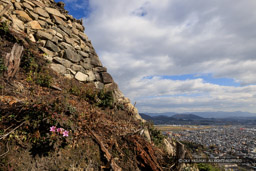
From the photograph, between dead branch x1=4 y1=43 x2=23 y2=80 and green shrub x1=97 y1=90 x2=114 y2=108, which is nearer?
dead branch x1=4 y1=43 x2=23 y2=80

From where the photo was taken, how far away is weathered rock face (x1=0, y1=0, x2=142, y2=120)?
913cm

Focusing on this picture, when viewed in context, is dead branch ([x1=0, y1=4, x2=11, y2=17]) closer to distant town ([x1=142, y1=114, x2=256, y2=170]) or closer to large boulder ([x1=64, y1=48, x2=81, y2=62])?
large boulder ([x1=64, y1=48, x2=81, y2=62])

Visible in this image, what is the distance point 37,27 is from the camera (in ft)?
31.8

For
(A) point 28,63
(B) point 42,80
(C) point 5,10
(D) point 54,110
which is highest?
(C) point 5,10

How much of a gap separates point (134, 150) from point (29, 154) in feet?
10.3

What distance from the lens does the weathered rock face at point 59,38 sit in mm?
9127

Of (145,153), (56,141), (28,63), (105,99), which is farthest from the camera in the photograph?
(105,99)

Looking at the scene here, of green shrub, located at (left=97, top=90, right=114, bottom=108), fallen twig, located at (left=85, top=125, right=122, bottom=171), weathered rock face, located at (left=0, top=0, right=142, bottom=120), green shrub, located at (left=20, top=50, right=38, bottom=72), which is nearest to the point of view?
fallen twig, located at (left=85, top=125, right=122, bottom=171)

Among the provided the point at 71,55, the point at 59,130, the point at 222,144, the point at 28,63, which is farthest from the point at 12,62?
the point at 222,144

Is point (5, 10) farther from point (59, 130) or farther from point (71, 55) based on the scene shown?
point (59, 130)

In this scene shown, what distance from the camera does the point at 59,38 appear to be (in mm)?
10703

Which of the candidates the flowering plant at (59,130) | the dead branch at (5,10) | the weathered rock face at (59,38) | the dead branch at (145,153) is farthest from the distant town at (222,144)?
the dead branch at (5,10)

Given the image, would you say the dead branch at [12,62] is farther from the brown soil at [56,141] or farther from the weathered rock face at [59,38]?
the weathered rock face at [59,38]

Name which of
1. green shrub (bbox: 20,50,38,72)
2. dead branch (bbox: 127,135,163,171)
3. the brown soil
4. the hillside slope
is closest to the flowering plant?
the hillside slope
